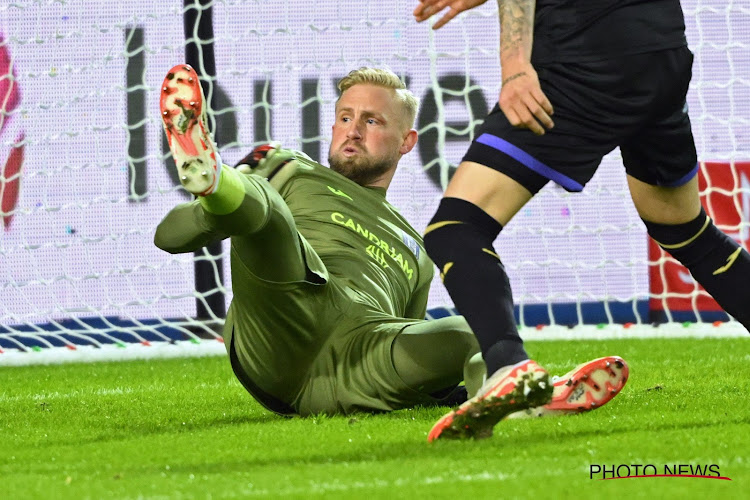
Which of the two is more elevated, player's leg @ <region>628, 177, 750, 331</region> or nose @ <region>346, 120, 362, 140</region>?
nose @ <region>346, 120, 362, 140</region>

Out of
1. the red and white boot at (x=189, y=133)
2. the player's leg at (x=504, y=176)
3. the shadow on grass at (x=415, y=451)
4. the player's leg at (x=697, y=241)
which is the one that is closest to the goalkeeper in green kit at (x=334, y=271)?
the red and white boot at (x=189, y=133)

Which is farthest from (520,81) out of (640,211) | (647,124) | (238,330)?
(238,330)

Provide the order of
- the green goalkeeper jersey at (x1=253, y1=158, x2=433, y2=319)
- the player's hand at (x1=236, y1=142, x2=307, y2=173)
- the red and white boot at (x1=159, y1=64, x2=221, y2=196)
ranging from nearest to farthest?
the red and white boot at (x1=159, y1=64, x2=221, y2=196), the player's hand at (x1=236, y1=142, x2=307, y2=173), the green goalkeeper jersey at (x1=253, y1=158, x2=433, y2=319)

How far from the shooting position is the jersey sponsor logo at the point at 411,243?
11.4ft

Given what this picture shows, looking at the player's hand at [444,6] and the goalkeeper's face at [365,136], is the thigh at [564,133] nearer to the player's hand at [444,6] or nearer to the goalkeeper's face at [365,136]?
the player's hand at [444,6]

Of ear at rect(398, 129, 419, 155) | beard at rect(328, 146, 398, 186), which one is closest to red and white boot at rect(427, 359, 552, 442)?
beard at rect(328, 146, 398, 186)

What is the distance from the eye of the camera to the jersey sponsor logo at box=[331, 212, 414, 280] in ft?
11.0

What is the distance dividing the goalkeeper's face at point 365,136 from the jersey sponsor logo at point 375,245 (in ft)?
0.76

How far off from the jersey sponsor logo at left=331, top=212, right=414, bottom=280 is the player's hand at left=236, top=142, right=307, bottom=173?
213 mm

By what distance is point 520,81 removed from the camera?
2.45 meters

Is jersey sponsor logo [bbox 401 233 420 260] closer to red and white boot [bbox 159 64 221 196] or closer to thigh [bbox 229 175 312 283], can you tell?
thigh [bbox 229 175 312 283]

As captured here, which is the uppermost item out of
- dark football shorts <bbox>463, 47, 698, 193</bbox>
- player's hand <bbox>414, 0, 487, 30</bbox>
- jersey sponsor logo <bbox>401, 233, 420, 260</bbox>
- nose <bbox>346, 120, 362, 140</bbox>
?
player's hand <bbox>414, 0, 487, 30</bbox>

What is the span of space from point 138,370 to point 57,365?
61 cm

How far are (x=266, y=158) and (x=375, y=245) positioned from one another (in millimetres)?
456
